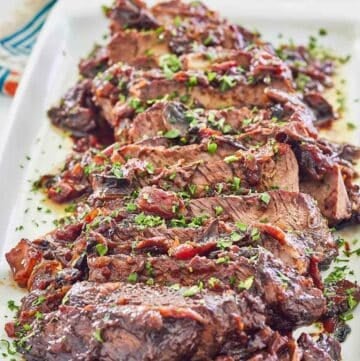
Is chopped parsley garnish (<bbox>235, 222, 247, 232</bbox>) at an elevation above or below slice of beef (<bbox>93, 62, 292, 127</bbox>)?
below

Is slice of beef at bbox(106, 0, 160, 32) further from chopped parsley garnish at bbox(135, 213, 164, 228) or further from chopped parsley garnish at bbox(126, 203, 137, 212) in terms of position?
chopped parsley garnish at bbox(135, 213, 164, 228)

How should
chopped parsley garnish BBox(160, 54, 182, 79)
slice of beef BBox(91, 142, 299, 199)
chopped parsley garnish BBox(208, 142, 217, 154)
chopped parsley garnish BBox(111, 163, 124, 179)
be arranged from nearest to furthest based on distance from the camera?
1. slice of beef BBox(91, 142, 299, 199)
2. chopped parsley garnish BBox(111, 163, 124, 179)
3. chopped parsley garnish BBox(208, 142, 217, 154)
4. chopped parsley garnish BBox(160, 54, 182, 79)

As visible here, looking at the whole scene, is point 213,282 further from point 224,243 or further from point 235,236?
point 235,236

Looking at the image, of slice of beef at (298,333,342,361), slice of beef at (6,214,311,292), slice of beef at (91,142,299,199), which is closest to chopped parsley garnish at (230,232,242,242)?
slice of beef at (6,214,311,292)

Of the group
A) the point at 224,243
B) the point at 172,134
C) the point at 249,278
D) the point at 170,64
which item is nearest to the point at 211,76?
the point at 170,64

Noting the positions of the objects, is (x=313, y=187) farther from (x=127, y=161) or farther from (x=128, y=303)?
(x=128, y=303)

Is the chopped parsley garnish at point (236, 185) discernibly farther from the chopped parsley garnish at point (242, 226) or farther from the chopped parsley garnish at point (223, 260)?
the chopped parsley garnish at point (223, 260)

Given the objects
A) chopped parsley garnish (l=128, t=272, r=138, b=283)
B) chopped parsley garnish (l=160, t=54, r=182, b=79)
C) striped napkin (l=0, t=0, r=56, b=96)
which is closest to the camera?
chopped parsley garnish (l=128, t=272, r=138, b=283)
